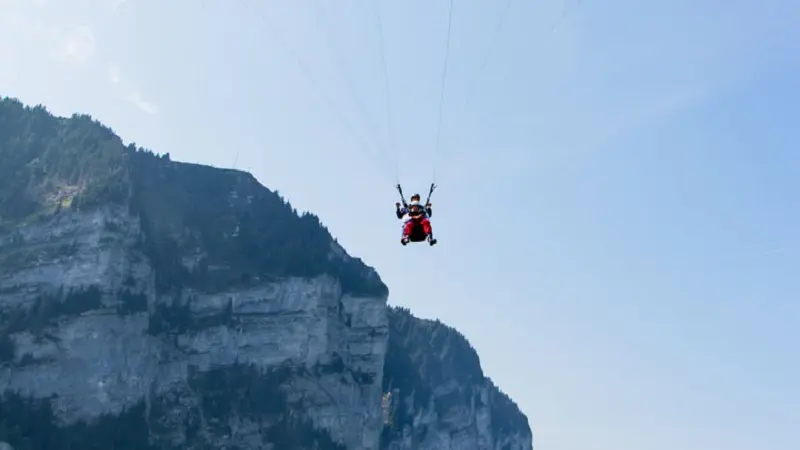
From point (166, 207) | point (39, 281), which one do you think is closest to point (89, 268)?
point (39, 281)

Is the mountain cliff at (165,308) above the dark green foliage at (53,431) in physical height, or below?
above

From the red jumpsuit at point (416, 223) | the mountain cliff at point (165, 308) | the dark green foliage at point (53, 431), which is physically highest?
the mountain cliff at point (165, 308)

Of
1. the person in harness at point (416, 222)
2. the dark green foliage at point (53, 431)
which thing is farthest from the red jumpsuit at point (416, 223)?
the dark green foliage at point (53, 431)

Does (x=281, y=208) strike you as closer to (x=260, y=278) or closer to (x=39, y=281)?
(x=260, y=278)

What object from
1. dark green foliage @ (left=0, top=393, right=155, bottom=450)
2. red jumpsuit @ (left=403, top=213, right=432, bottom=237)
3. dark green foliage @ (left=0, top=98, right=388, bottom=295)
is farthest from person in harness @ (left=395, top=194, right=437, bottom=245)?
dark green foliage @ (left=0, top=98, right=388, bottom=295)

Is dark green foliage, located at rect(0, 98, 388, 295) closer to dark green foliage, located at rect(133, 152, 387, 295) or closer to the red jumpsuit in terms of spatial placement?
dark green foliage, located at rect(133, 152, 387, 295)

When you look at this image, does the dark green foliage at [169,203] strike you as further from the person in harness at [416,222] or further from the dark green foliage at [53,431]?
the person in harness at [416,222]
